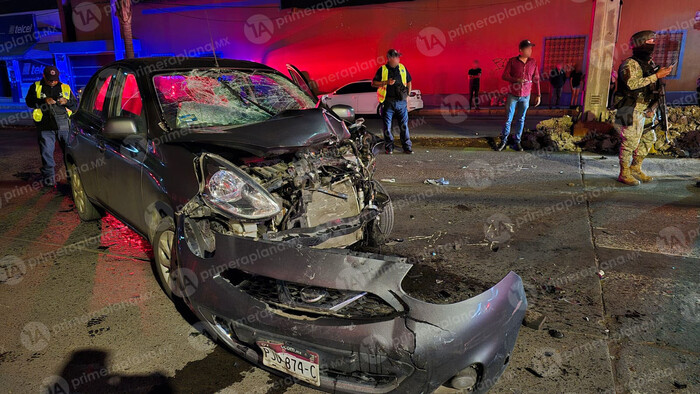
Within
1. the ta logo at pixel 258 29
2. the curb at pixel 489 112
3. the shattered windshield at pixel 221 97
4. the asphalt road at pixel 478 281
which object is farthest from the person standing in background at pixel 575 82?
the shattered windshield at pixel 221 97

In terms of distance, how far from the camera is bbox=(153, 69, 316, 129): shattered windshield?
349 centimetres

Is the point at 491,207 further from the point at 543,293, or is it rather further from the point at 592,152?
the point at 592,152

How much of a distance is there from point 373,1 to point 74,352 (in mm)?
18637

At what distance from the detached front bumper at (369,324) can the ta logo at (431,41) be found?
18130 millimetres

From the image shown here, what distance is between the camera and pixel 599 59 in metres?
8.84

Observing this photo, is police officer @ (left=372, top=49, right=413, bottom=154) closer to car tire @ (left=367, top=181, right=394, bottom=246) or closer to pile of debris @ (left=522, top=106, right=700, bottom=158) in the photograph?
pile of debris @ (left=522, top=106, right=700, bottom=158)

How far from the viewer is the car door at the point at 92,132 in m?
4.20

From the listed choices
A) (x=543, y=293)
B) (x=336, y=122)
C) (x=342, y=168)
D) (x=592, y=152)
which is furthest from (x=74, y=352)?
(x=592, y=152)

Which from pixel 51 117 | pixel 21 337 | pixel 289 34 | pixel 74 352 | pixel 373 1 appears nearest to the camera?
pixel 74 352

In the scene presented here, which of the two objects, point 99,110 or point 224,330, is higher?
point 99,110

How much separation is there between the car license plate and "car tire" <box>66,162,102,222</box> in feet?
12.3

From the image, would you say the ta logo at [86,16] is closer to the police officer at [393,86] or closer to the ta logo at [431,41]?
the ta logo at [431,41]

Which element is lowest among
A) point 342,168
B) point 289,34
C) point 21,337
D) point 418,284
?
point 21,337

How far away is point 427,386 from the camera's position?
2.00m
